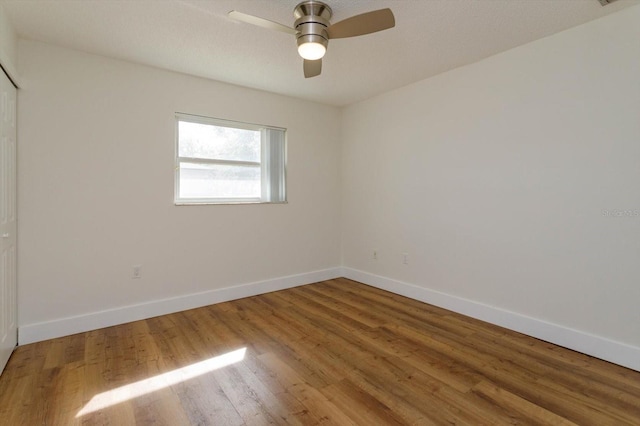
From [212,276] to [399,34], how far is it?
9.88 feet

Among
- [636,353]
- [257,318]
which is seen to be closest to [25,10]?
[257,318]

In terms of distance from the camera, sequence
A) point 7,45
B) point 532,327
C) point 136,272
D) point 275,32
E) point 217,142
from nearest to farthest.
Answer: point 7,45 < point 275,32 < point 532,327 < point 136,272 < point 217,142

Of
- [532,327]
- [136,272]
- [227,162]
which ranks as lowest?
[532,327]

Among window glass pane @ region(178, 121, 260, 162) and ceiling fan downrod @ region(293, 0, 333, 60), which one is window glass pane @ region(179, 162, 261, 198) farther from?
ceiling fan downrod @ region(293, 0, 333, 60)

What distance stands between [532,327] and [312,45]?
2.88 meters

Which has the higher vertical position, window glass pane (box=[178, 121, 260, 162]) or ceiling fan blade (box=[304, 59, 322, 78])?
ceiling fan blade (box=[304, 59, 322, 78])

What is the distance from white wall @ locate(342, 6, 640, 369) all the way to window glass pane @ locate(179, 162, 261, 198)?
1709mm

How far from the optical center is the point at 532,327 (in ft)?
9.01

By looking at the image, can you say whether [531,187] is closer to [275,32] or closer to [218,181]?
[275,32]

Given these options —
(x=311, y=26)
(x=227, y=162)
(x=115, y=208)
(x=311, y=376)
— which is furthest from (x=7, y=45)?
(x=311, y=376)

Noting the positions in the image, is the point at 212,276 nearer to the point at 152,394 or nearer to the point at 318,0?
the point at 152,394

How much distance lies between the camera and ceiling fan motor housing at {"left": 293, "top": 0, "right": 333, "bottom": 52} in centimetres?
209

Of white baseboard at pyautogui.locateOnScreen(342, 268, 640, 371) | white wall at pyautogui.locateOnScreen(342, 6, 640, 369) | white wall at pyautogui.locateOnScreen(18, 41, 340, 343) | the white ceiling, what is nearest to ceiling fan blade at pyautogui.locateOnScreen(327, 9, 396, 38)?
the white ceiling

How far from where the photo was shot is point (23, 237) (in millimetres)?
2625
